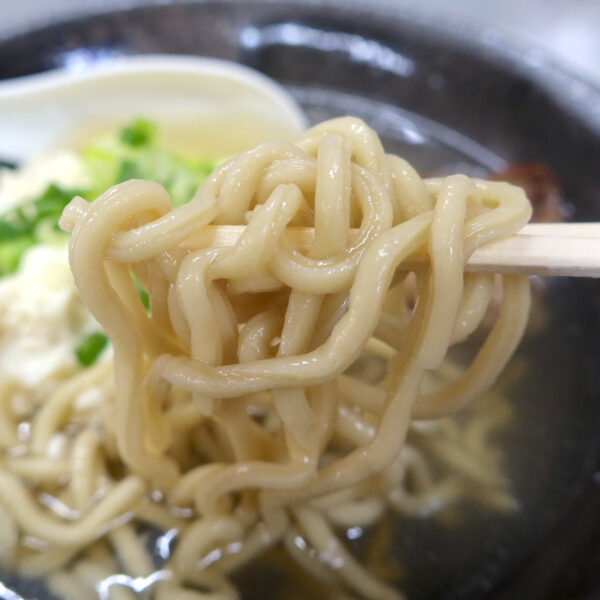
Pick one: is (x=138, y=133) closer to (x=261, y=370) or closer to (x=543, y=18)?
(x=261, y=370)

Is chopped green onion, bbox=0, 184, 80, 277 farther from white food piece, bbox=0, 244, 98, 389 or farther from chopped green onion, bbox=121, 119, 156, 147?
chopped green onion, bbox=121, 119, 156, 147

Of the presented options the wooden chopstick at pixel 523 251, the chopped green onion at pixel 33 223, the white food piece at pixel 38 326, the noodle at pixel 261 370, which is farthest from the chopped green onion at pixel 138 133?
the wooden chopstick at pixel 523 251

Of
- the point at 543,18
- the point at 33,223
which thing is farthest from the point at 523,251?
the point at 543,18

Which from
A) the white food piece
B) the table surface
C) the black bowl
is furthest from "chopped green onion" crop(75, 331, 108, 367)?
the table surface

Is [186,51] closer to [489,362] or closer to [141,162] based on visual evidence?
[141,162]

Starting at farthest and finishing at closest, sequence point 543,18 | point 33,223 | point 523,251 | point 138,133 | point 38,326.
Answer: point 543,18
point 138,133
point 33,223
point 38,326
point 523,251

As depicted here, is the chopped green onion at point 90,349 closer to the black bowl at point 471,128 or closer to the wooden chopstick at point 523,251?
the black bowl at point 471,128
